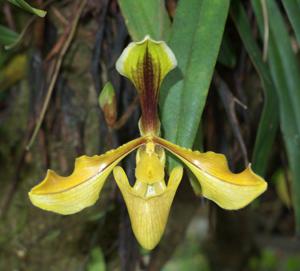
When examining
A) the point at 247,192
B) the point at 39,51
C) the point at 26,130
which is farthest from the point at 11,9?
the point at 247,192

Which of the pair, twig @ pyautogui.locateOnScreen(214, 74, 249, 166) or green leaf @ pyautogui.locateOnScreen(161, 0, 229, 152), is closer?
green leaf @ pyautogui.locateOnScreen(161, 0, 229, 152)

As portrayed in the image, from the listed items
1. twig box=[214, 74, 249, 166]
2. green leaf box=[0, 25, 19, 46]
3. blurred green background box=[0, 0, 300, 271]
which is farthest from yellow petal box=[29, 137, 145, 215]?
green leaf box=[0, 25, 19, 46]

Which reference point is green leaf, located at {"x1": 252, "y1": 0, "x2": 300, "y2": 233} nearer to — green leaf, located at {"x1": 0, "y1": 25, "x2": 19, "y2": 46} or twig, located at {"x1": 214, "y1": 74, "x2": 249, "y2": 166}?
twig, located at {"x1": 214, "y1": 74, "x2": 249, "y2": 166}

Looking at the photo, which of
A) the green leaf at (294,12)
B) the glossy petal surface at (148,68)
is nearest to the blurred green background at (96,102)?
the green leaf at (294,12)

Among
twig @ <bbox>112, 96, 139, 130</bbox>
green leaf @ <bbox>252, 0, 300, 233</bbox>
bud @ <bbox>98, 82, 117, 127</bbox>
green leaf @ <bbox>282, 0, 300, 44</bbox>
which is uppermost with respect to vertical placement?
bud @ <bbox>98, 82, 117, 127</bbox>

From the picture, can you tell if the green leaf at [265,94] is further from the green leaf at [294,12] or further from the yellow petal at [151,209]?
the yellow petal at [151,209]

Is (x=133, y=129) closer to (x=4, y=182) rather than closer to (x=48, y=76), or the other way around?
(x=48, y=76)
